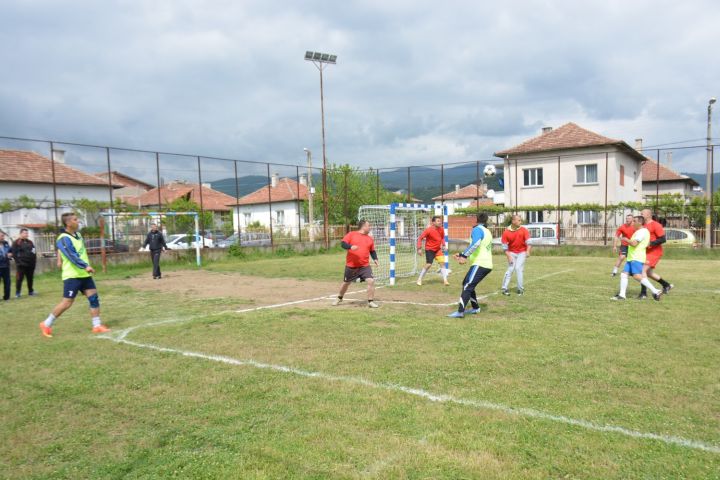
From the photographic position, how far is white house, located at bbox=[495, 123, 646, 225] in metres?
32.2

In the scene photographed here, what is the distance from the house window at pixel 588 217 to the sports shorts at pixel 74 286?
26.8 metres

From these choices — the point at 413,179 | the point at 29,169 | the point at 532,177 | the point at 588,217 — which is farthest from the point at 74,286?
the point at 532,177

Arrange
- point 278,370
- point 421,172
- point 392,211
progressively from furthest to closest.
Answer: point 421,172
point 392,211
point 278,370

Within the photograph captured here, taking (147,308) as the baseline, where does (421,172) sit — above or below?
above

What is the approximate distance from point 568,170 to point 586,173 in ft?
3.98

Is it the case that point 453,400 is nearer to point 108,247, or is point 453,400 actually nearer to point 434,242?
point 434,242

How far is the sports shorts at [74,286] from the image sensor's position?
765 cm

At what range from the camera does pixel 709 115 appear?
24984 mm

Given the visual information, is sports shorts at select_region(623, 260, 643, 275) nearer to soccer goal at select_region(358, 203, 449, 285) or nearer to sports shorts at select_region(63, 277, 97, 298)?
soccer goal at select_region(358, 203, 449, 285)

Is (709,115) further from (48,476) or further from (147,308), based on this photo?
(48,476)

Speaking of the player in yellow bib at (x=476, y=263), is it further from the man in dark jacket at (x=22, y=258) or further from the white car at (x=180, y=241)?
the white car at (x=180, y=241)

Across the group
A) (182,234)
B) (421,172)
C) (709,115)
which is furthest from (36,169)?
(709,115)

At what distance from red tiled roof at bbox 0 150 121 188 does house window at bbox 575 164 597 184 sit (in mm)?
31151

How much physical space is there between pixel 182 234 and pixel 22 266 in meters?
12.0
